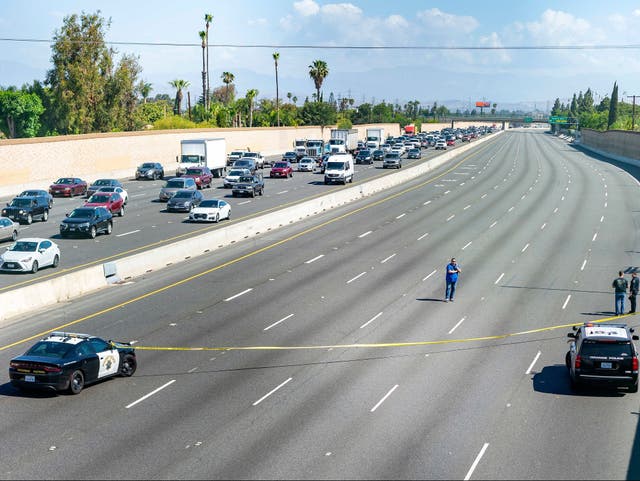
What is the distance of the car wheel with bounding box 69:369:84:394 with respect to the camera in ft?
66.0

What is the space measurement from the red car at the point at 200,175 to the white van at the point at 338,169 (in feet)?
35.6

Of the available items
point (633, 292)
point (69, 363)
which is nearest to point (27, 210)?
point (69, 363)

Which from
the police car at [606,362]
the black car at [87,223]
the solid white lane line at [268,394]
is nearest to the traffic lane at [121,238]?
the black car at [87,223]

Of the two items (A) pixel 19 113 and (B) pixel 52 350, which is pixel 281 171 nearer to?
(B) pixel 52 350

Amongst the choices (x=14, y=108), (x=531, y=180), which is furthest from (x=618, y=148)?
(x=14, y=108)

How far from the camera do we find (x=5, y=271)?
3569cm

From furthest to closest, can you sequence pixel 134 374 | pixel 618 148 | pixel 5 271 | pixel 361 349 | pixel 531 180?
pixel 618 148 → pixel 531 180 → pixel 5 271 → pixel 361 349 → pixel 134 374

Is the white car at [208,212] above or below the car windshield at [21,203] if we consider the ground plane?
below

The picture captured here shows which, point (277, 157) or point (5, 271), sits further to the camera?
point (277, 157)

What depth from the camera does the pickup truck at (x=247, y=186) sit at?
65.4 m

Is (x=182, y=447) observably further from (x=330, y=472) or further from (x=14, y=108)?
(x=14, y=108)

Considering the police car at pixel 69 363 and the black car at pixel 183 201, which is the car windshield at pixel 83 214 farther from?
the police car at pixel 69 363

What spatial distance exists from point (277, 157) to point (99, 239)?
253 ft

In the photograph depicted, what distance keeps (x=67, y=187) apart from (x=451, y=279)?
41.8 meters
